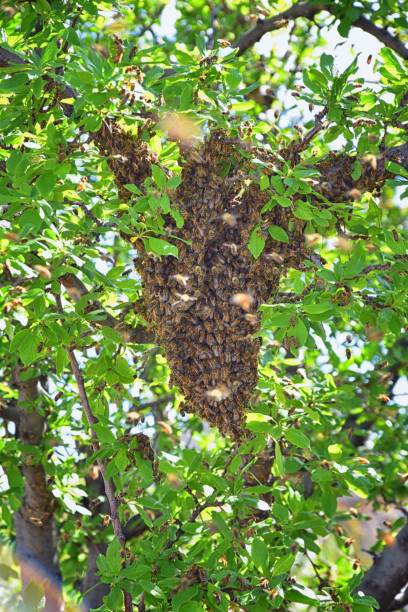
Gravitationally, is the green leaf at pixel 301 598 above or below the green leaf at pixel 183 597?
above

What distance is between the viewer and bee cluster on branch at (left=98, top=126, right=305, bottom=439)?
353 cm

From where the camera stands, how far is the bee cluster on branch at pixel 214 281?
3.53 m

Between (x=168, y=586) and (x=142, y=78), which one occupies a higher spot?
(x=142, y=78)

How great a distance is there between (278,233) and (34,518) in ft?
8.31

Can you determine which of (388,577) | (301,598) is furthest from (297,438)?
(388,577)

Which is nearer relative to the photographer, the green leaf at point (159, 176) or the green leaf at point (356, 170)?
the green leaf at point (159, 176)

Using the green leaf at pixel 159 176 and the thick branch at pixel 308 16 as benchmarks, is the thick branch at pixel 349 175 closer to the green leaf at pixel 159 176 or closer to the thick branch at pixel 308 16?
the green leaf at pixel 159 176

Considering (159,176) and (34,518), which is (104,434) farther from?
(34,518)

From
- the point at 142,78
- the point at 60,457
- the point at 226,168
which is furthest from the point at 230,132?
the point at 60,457

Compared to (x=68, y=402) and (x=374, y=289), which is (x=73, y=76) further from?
(x=68, y=402)

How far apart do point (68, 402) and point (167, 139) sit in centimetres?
186

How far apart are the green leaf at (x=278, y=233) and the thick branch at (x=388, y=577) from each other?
2.80 meters

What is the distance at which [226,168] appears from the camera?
362cm

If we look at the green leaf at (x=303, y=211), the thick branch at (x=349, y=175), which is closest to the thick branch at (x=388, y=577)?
the thick branch at (x=349, y=175)
